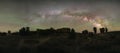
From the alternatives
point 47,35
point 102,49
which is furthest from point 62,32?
point 102,49

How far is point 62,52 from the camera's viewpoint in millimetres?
124250

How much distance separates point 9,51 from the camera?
405ft

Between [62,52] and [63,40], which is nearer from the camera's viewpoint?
[62,52]

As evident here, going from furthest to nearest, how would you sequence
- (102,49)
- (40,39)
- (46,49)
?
1. (40,39)
2. (46,49)
3. (102,49)

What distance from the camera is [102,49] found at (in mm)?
121438

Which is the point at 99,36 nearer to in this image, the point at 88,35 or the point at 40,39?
the point at 88,35

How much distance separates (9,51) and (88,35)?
112 feet

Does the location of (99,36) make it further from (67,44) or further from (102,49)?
(67,44)

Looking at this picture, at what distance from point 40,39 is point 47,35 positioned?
3.78 metres

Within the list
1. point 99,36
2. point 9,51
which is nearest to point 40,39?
point 9,51

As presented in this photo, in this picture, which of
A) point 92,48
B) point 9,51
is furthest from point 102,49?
point 9,51

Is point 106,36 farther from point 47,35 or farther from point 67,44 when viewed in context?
point 47,35

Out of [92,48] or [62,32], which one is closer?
[92,48]

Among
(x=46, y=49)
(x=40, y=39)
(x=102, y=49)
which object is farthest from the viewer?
(x=40, y=39)
